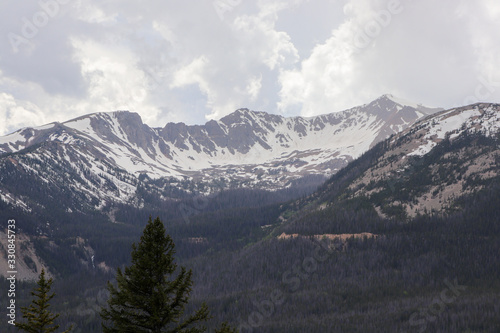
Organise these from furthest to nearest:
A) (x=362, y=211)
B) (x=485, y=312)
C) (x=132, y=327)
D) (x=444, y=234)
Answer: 1. (x=362, y=211)
2. (x=444, y=234)
3. (x=485, y=312)
4. (x=132, y=327)

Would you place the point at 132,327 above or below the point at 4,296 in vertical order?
above

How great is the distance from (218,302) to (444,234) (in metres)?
95.2

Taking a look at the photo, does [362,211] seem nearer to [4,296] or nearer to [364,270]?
[364,270]

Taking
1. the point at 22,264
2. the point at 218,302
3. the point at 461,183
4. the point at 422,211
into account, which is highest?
the point at 461,183

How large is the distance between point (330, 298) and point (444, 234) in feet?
201

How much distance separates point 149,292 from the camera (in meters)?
24.7

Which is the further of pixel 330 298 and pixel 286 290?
pixel 286 290

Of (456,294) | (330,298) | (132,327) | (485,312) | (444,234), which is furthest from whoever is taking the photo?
(444,234)

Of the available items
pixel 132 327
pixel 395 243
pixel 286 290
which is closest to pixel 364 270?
pixel 395 243

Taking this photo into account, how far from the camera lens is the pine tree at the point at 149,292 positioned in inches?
945

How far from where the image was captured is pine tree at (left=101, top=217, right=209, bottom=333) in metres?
24.0

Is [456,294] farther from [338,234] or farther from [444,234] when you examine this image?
[338,234]

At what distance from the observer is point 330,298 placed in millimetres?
122938

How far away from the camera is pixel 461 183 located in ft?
570
